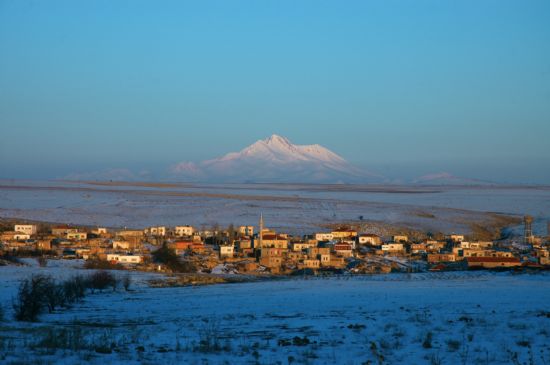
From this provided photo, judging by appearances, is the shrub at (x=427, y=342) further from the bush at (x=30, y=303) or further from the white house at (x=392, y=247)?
the white house at (x=392, y=247)

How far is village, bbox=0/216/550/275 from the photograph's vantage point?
81.4 ft

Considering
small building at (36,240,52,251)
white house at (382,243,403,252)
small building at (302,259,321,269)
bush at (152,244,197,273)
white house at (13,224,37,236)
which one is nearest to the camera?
bush at (152,244,197,273)

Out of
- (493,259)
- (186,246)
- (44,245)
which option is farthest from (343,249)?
(44,245)

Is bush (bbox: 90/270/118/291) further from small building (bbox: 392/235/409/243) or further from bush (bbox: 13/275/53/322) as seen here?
small building (bbox: 392/235/409/243)

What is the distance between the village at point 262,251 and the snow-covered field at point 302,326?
848 cm

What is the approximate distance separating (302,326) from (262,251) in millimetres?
18700

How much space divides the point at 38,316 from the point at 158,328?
279 cm

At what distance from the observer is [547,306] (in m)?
11.3

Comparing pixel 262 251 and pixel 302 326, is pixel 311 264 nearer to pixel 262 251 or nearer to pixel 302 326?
pixel 262 251

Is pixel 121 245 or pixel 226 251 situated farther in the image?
pixel 121 245

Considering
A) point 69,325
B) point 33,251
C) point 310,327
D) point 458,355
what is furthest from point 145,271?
point 458,355

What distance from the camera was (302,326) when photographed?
9633mm

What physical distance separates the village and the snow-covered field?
8.48 meters

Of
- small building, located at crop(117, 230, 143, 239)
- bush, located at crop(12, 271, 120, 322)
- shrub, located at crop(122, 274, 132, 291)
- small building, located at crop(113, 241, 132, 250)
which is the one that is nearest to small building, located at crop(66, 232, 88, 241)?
small building, located at crop(117, 230, 143, 239)
